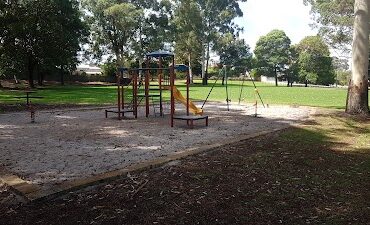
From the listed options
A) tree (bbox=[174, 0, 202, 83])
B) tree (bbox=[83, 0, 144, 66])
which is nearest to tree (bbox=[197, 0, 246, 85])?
tree (bbox=[174, 0, 202, 83])

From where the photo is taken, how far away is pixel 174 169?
560cm

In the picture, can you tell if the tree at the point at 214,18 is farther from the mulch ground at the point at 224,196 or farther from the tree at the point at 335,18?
the mulch ground at the point at 224,196

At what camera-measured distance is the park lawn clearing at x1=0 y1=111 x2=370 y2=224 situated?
387 cm

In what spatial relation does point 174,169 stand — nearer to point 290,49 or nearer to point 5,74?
point 5,74

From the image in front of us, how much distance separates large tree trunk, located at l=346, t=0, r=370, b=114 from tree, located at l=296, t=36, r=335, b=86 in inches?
2187

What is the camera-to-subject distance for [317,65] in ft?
219

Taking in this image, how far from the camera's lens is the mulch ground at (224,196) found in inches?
152

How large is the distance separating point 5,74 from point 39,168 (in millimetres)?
32537

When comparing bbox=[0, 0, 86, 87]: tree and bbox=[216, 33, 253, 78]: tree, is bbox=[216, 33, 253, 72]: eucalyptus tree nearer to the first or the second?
bbox=[216, 33, 253, 78]: tree

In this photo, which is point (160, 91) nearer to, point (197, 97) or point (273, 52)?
point (197, 97)

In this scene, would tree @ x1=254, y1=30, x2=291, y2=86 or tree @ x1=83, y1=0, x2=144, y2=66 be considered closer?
tree @ x1=83, y1=0, x2=144, y2=66

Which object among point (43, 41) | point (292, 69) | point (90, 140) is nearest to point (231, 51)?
point (292, 69)

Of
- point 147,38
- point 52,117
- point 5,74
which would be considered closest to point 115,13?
point 147,38

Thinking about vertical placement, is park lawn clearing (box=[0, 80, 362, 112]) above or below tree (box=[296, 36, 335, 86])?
below
